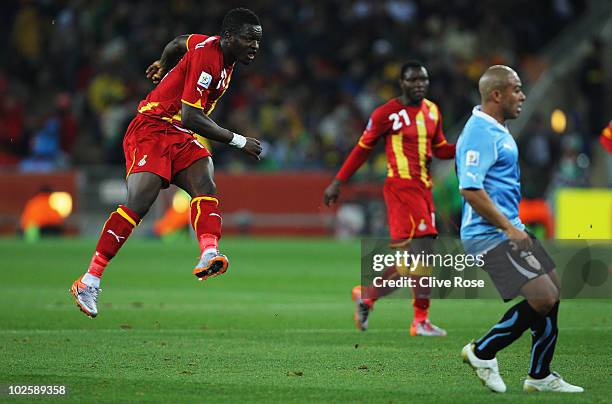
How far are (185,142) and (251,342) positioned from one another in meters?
1.79

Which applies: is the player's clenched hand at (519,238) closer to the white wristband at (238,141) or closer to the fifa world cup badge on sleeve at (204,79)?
the white wristband at (238,141)

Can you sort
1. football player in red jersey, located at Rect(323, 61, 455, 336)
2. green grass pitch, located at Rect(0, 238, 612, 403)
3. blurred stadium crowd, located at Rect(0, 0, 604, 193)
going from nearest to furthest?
green grass pitch, located at Rect(0, 238, 612, 403), football player in red jersey, located at Rect(323, 61, 455, 336), blurred stadium crowd, located at Rect(0, 0, 604, 193)

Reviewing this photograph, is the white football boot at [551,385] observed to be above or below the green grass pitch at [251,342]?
below

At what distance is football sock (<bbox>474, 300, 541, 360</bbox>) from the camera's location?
24.9ft

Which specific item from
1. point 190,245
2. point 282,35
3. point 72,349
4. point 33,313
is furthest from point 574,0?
point 72,349

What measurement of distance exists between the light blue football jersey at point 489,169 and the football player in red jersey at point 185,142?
7.93ft

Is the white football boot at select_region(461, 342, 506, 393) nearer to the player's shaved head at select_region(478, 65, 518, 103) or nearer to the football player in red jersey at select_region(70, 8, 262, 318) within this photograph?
the player's shaved head at select_region(478, 65, 518, 103)

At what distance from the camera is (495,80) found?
7.73 metres

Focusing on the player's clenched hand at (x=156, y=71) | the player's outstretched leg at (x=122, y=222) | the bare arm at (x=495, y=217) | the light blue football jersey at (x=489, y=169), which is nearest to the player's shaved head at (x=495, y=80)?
the light blue football jersey at (x=489, y=169)

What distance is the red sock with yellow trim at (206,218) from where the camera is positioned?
9797mm

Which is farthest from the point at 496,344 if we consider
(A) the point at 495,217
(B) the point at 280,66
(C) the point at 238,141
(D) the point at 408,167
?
(B) the point at 280,66

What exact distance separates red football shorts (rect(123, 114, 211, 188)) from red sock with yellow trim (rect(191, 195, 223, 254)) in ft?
1.02

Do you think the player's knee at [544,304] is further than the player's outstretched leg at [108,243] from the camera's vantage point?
No

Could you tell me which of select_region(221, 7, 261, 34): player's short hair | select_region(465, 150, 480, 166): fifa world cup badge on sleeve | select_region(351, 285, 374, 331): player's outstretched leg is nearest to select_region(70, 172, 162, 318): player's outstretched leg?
select_region(221, 7, 261, 34): player's short hair
